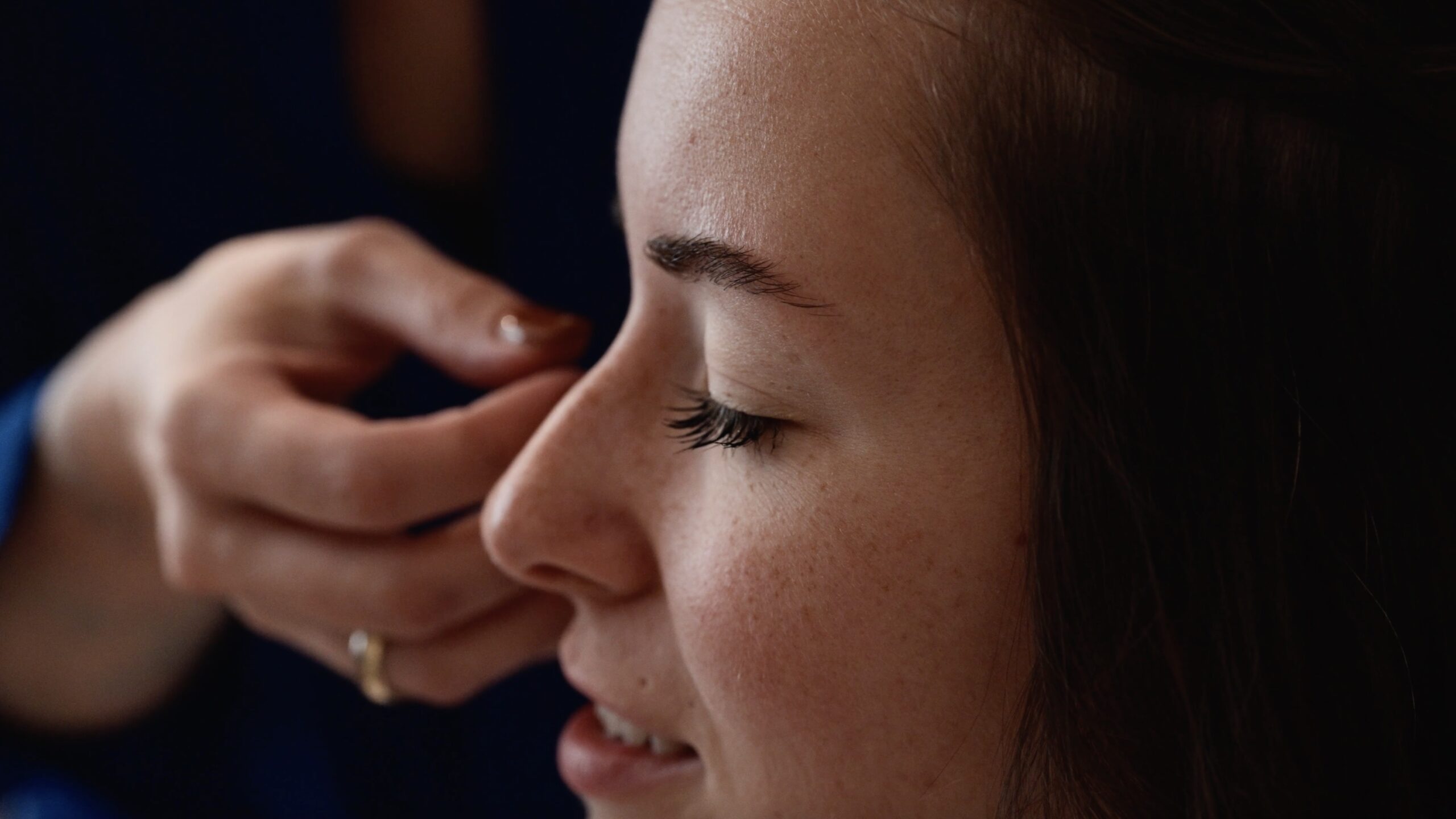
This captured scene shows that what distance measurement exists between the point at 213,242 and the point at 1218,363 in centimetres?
101

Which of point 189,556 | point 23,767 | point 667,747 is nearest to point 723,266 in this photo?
point 667,747

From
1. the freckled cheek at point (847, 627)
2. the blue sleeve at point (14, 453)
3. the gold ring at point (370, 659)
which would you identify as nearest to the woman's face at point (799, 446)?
the freckled cheek at point (847, 627)

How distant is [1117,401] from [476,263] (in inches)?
33.3

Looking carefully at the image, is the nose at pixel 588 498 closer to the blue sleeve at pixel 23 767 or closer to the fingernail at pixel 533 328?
the fingernail at pixel 533 328

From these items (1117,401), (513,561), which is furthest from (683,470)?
(1117,401)

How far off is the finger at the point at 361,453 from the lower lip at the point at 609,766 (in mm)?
158

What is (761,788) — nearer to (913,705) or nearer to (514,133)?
(913,705)

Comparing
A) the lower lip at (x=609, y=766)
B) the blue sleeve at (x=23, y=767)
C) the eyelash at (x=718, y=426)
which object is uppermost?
the eyelash at (x=718, y=426)

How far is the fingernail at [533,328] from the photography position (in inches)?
30.4

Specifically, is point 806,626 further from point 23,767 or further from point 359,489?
point 23,767

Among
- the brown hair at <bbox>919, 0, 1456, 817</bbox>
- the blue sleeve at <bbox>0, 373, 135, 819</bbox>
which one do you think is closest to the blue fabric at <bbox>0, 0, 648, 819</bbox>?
the blue sleeve at <bbox>0, 373, 135, 819</bbox>

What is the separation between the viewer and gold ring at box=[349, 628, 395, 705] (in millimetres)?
839

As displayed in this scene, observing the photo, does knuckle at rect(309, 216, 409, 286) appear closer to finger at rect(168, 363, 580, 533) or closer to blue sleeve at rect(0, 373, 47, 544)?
finger at rect(168, 363, 580, 533)

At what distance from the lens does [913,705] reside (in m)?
0.57
